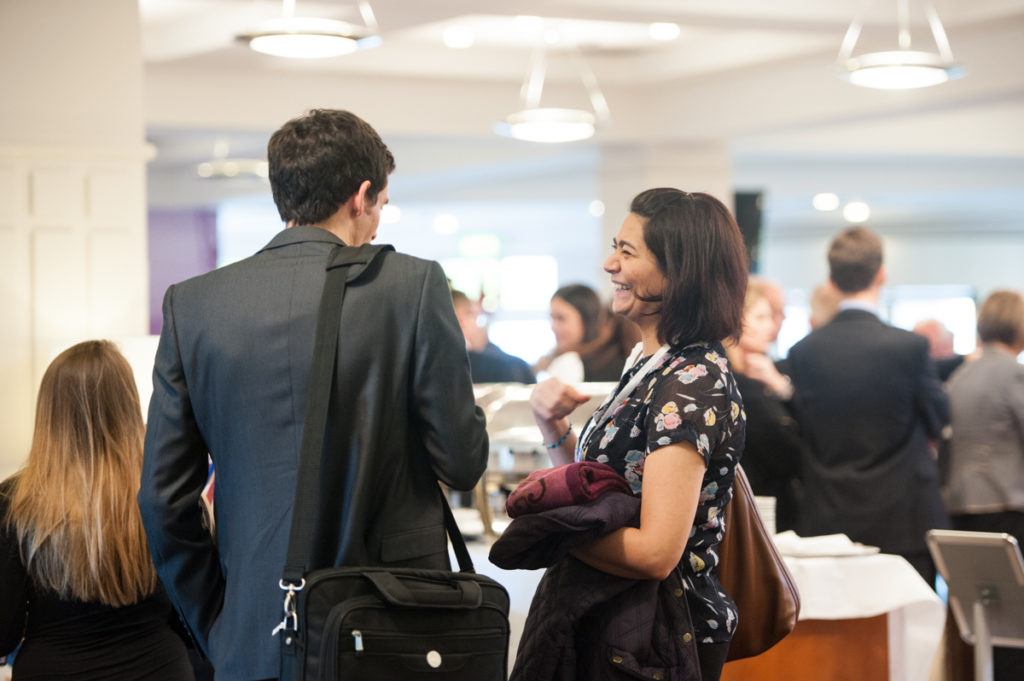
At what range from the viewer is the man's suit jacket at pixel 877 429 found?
4.04 meters

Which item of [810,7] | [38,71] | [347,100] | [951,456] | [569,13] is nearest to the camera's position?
[38,71]

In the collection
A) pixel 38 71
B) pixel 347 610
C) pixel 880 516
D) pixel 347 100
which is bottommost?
pixel 880 516

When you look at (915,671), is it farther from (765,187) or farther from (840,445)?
(765,187)

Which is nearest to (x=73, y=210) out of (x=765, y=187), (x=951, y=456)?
(x=951, y=456)

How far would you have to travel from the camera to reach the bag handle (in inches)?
64.4

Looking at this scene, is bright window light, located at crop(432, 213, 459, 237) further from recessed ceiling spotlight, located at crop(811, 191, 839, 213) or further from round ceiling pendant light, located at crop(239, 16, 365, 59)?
round ceiling pendant light, located at crop(239, 16, 365, 59)

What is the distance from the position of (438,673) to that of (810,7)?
18.1 ft

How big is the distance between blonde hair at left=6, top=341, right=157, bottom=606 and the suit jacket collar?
80 cm

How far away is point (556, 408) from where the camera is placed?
2090 millimetres

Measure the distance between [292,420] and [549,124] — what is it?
5.41 metres

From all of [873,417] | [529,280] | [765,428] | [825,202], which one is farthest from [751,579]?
[529,280]

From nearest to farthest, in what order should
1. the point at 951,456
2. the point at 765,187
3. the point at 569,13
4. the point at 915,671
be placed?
the point at 915,671
the point at 951,456
the point at 569,13
the point at 765,187

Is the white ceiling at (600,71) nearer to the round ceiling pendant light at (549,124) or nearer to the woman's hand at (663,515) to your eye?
the round ceiling pendant light at (549,124)

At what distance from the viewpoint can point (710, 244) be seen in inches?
77.5
